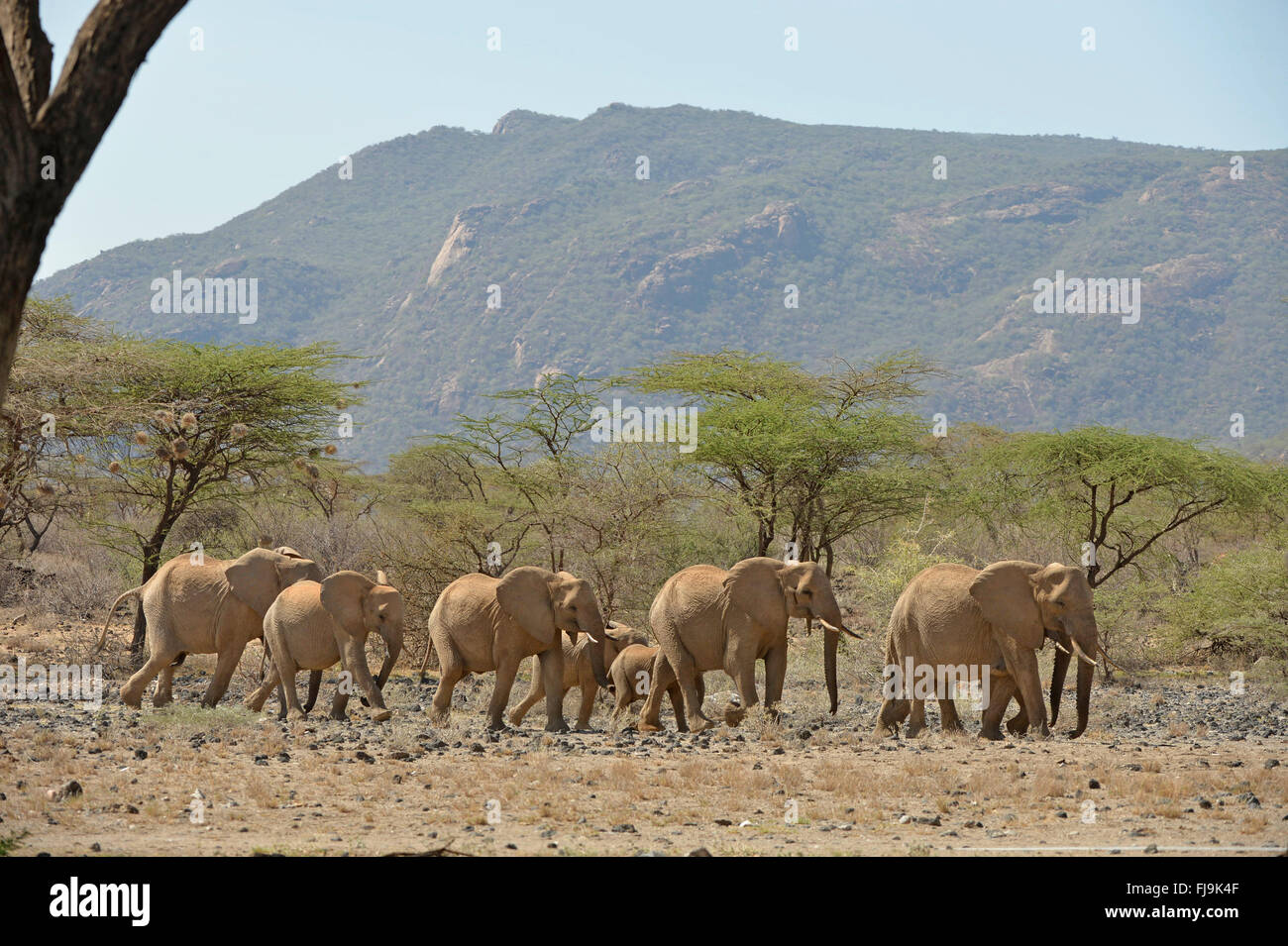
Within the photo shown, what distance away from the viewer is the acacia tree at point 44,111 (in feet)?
22.5

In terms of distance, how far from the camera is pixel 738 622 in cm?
1509

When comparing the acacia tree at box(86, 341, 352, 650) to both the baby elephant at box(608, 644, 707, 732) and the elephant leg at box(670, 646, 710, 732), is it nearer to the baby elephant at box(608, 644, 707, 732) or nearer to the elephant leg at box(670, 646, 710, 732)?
the baby elephant at box(608, 644, 707, 732)

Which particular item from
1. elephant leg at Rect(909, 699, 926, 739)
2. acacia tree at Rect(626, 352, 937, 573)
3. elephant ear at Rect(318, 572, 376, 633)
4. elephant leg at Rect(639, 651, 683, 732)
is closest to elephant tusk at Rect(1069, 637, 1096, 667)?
elephant leg at Rect(909, 699, 926, 739)

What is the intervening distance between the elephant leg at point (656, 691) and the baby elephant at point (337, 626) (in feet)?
9.82

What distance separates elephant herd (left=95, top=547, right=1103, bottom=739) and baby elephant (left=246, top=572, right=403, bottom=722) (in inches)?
0.6

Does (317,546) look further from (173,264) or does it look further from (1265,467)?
(173,264)

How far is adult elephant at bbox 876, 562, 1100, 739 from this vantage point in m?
13.6

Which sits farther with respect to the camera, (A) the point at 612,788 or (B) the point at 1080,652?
(B) the point at 1080,652

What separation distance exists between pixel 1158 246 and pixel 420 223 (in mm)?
104516

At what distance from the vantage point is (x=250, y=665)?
72.8 feet

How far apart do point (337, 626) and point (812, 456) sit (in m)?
14.6

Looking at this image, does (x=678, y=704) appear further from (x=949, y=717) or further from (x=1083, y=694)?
(x=1083, y=694)

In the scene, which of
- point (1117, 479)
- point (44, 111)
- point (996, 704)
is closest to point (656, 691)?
point (996, 704)

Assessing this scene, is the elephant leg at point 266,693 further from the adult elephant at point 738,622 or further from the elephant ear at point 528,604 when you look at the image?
the adult elephant at point 738,622
